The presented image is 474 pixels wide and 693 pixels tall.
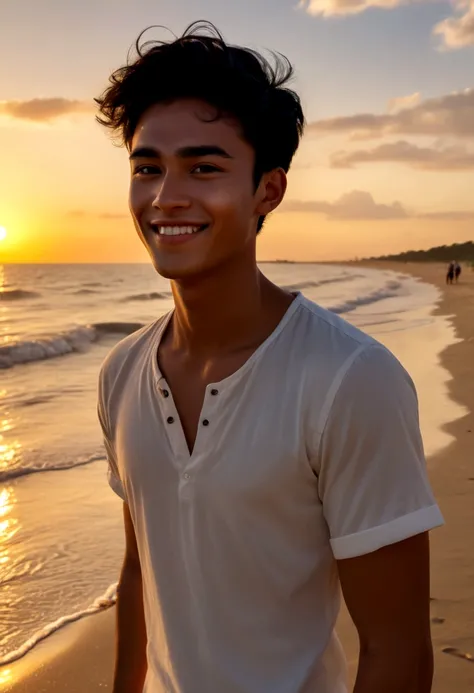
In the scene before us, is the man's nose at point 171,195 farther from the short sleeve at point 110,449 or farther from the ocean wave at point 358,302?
the ocean wave at point 358,302

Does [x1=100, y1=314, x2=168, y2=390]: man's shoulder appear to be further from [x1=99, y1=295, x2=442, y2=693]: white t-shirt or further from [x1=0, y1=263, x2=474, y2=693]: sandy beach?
[x1=0, y1=263, x2=474, y2=693]: sandy beach

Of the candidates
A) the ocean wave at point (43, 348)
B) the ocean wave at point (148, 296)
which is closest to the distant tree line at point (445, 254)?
the ocean wave at point (148, 296)

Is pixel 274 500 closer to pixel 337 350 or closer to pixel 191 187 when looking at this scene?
pixel 337 350

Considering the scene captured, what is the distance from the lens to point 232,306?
6.09 feet

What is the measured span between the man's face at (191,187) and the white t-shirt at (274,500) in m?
0.25

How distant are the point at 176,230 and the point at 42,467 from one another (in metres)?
6.03

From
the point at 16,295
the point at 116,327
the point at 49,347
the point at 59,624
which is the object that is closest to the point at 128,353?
the point at 59,624

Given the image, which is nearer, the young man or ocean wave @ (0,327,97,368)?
the young man

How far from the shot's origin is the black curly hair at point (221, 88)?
1828mm

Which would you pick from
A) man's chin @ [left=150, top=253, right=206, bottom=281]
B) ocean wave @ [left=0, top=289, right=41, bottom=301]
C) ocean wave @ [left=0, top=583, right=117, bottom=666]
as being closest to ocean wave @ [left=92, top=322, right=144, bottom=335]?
ocean wave @ [left=0, top=289, right=41, bottom=301]

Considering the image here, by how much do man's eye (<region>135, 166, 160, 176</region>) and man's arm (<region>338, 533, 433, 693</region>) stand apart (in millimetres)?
1000

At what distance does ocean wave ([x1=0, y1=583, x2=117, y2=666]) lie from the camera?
13.0 feet

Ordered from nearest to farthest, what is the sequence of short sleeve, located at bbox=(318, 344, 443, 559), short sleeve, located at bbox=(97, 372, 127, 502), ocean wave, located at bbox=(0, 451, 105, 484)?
short sleeve, located at bbox=(318, 344, 443, 559) < short sleeve, located at bbox=(97, 372, 127, 502) < ocean wave, located at bbox=(0, 451, 105, 484)

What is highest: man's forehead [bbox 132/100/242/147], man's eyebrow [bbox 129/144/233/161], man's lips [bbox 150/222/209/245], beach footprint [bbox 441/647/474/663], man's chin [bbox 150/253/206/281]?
man's forehead [bbox 132/100/242/147]
